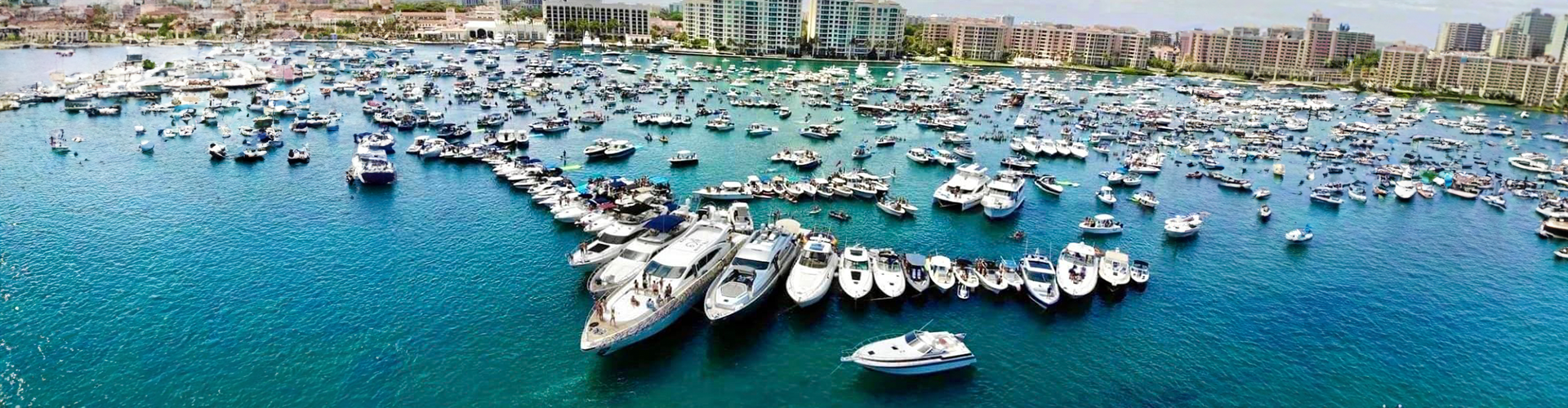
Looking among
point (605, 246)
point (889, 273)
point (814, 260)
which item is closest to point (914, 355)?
point (889, 273)

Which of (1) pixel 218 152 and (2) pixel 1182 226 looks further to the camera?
(1) pixel 218 152

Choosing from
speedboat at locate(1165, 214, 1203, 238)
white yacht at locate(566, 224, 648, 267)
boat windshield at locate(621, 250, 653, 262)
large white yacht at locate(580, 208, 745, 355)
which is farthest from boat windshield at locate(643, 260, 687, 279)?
speedboat at locate(1165, 214, 1203, 238)

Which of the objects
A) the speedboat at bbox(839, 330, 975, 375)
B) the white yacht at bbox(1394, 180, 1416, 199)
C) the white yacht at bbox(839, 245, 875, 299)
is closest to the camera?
the speedboat at bbox(839, 330, 975, 375)

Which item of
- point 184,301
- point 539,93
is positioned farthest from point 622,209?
point 539,93

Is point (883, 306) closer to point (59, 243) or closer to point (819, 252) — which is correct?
point (819, 252)

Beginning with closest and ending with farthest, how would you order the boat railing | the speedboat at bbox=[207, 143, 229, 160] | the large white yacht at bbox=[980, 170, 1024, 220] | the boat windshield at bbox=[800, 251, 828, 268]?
1. the boat railing
2. the boat windshield at bbox=[800, 251, 828, 268]
3. the large white yacht at bbox=[980, 170, 1024, 220]
4. the speedboat at bbox=[207, 143, 229, 160]

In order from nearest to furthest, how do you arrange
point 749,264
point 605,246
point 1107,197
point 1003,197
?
point 749,264
point 605,246
point 1003,197
point 1107,197

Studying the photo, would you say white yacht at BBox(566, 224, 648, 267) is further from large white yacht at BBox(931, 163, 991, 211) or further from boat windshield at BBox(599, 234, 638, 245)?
large white yacht at BBox(931, 163, 991, 211)

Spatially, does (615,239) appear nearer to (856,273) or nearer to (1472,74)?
(856,273)
